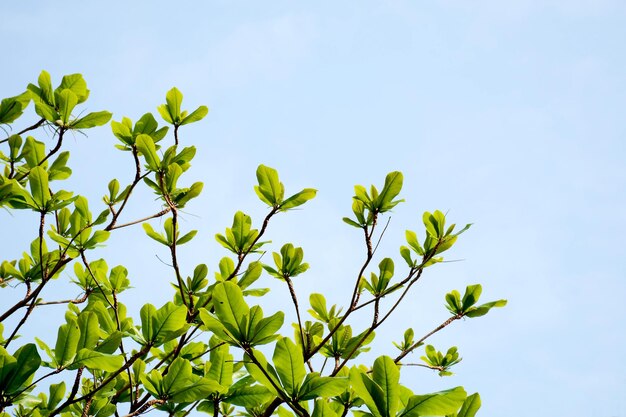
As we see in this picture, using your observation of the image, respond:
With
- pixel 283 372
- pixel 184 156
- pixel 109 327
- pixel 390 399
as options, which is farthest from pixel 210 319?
pixel 184 156

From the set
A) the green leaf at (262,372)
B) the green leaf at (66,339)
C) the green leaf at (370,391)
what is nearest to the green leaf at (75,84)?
the green leaf at (66,339)

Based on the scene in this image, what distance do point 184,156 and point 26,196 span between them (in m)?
0.66

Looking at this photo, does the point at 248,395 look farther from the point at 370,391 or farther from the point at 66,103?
the point at 66,103

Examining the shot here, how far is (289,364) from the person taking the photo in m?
1.31

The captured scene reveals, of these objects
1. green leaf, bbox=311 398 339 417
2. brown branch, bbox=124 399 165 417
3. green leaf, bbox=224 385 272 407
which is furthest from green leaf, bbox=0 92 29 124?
green leaf, bbox=311 398 339 417

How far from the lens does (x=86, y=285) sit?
2.78m

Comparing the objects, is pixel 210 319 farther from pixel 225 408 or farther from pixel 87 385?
pixel 87 385

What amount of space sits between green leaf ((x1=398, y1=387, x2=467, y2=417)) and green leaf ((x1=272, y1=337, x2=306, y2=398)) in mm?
279

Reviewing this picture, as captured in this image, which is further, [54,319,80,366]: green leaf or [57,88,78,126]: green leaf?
[57,88,78,126]: green leaf

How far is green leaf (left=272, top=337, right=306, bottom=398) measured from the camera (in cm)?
129

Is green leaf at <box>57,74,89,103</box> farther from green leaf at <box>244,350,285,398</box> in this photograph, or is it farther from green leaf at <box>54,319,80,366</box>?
green leaf at <box>244,350,285,398</box>

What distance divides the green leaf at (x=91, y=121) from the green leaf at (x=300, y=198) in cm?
89

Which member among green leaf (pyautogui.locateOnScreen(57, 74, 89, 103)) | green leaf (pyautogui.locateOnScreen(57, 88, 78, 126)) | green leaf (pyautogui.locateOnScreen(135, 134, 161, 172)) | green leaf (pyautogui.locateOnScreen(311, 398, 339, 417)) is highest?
green leaf (pyautogui.locateOnScreen(57, 74, 89, 103))

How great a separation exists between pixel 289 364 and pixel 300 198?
0.96 metres
